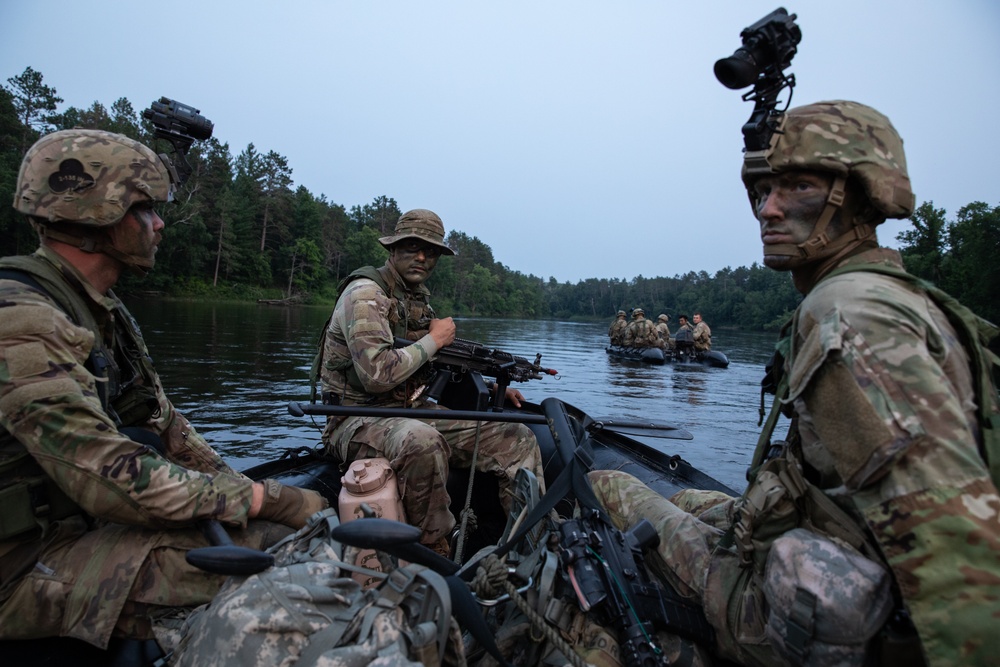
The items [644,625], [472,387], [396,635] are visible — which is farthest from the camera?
[472,387]

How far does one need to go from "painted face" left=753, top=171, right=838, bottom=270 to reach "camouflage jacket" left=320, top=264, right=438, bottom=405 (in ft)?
8.44

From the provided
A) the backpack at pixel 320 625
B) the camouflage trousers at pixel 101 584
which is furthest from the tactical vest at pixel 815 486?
the camouflage trousers at pixel 101 584

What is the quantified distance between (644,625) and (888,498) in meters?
0.89

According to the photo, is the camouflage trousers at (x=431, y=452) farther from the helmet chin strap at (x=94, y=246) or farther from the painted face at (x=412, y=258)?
the helmet chin strap at (x=94, y=246)

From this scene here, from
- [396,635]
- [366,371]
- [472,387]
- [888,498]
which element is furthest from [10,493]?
[472,387]

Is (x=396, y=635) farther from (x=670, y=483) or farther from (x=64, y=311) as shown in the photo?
(x=670, y=483)

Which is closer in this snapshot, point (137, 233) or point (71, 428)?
point (71, 428)

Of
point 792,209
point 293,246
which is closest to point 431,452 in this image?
point 792,209

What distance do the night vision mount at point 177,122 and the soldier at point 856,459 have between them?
2957 millimetres

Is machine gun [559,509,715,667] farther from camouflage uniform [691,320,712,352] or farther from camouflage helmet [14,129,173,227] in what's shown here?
camouflage uniform [691,320,712,352]

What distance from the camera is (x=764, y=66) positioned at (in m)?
2.05

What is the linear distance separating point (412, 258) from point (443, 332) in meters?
0.72

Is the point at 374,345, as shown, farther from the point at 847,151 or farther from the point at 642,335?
the point at 642,335

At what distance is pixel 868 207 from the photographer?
203cm
